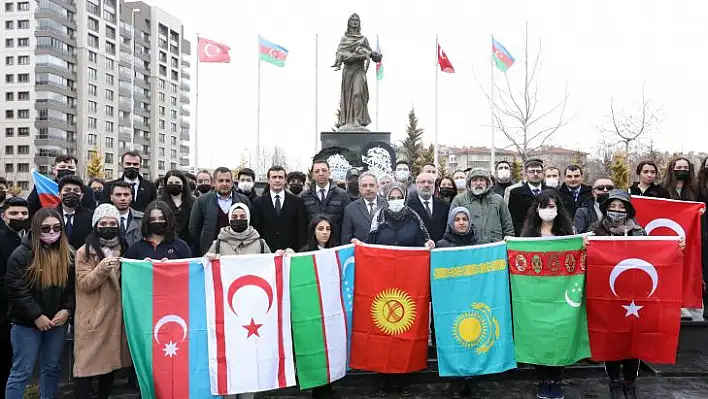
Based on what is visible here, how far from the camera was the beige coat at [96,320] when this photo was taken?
4.89 meters

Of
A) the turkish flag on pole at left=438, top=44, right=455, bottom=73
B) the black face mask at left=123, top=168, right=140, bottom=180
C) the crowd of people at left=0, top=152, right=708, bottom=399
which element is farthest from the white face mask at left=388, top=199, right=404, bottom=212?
the turkish flag on pole at left=438, top=44, right=455, bottom=73

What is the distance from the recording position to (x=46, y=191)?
21.5ft

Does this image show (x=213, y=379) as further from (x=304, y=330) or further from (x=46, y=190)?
(x=46, y=190)

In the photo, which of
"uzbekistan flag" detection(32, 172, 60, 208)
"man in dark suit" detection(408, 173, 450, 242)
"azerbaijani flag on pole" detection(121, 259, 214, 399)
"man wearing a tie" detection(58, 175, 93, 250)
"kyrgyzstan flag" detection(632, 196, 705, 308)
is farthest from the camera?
"man in dark suit" detection(408, 173, 450, 242)

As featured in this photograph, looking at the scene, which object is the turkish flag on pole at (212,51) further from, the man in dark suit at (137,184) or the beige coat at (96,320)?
the beige coat at (96,320)

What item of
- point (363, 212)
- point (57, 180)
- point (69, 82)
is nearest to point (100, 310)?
point (57, 180)

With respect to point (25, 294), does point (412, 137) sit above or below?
above

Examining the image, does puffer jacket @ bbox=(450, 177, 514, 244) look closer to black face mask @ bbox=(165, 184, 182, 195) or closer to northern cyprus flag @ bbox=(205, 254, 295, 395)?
northern cyprus flag @ bbox=(205, 254, 295, 395)

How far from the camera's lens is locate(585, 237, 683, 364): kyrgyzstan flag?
5371 millimetres

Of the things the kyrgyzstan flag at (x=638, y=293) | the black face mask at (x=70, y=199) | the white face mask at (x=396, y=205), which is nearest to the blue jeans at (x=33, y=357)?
the black face mask at (x=70, y=199)

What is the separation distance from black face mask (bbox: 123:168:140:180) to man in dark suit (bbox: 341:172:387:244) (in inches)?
112

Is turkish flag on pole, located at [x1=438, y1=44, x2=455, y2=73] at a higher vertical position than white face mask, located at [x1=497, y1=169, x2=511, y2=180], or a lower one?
higher

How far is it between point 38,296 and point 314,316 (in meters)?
2.40

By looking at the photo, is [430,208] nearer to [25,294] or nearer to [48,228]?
[48,228]
